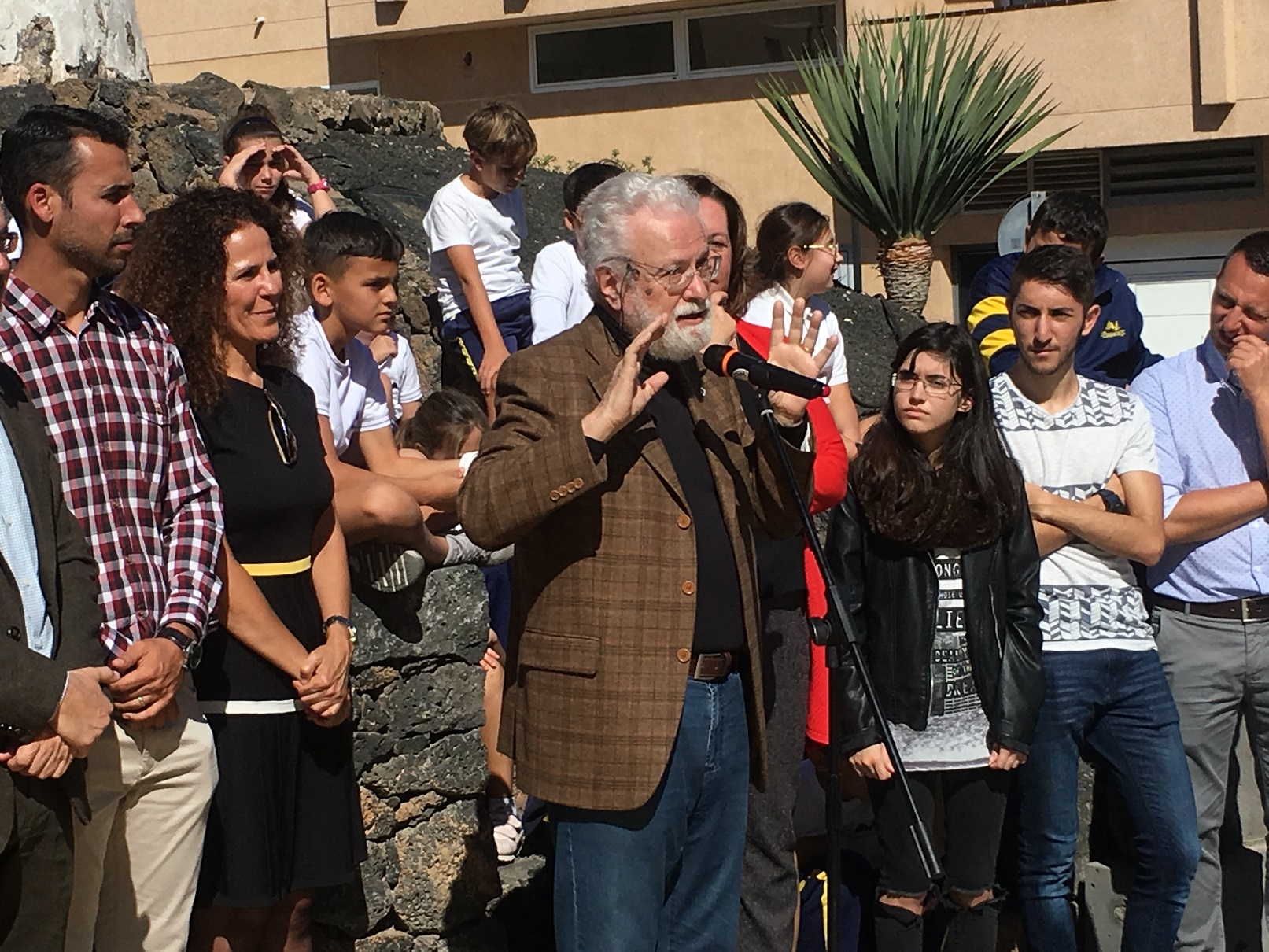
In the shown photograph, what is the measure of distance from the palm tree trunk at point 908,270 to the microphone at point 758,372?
799 centimetres

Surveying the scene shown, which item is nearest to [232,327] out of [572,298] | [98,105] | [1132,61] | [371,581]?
[371,581]

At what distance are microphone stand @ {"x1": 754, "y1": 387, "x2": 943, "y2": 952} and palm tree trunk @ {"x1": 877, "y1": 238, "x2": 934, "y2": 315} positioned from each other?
7734mm

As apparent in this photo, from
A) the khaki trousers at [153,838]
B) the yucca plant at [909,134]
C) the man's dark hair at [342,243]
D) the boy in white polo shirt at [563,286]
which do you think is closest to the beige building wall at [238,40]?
the yucca plant at [909,134]

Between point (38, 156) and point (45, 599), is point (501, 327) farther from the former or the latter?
point (45, 599)

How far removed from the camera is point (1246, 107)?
47.1ft

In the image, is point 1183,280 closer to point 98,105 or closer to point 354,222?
point 98,105

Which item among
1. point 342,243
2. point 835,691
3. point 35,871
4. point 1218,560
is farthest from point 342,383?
point 1218,560

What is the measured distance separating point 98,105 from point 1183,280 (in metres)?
10.7

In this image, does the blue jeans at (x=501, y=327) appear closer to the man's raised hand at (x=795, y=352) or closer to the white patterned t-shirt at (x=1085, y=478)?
the white patterned t-shirt at (x=1085, y=478)

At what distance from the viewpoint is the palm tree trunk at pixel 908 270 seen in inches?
435

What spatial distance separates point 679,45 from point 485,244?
11.0 m

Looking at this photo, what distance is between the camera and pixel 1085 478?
454cm

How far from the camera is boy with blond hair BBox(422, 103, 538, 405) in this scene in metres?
6.36

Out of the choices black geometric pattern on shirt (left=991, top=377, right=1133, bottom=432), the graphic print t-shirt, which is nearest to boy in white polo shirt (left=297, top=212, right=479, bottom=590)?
the graphic print t-shirt
